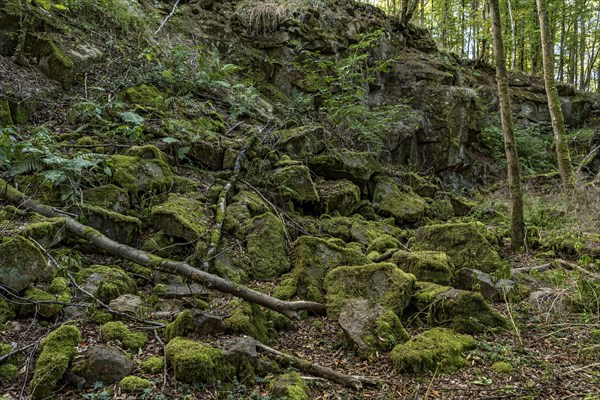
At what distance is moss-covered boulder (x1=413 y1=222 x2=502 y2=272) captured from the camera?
6.61m

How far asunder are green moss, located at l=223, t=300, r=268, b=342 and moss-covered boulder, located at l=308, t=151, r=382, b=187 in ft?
17.0

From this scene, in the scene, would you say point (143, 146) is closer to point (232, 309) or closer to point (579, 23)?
point (232, 309)

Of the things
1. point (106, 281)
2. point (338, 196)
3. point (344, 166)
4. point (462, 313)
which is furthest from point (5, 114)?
point (462, 313)

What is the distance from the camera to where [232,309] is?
4.44 m

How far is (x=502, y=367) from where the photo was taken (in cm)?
382

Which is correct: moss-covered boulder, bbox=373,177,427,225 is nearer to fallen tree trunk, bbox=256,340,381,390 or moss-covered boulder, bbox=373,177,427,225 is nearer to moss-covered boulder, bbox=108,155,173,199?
moss-covered boulder, bbox=108,155,173,199

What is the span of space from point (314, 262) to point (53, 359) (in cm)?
348

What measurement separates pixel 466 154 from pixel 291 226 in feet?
35.4

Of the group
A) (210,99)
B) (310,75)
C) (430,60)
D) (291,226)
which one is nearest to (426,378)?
(291,226)

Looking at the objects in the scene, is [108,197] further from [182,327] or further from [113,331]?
[182,327]

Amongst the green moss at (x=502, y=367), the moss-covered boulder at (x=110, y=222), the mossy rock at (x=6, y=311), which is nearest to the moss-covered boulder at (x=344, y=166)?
the moss-covered boulder at (x=110, y=222)

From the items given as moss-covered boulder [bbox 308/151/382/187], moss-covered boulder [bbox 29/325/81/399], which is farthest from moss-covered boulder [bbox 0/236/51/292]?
moss-covered boulder [bbox 308/151/382/187]

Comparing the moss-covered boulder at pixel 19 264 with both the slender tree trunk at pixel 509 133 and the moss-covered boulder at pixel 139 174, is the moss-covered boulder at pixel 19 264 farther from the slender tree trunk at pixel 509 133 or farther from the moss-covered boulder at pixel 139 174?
the slender tree trunk at pixel 509 133

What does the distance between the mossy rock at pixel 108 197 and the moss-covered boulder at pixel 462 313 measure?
14.5ft
